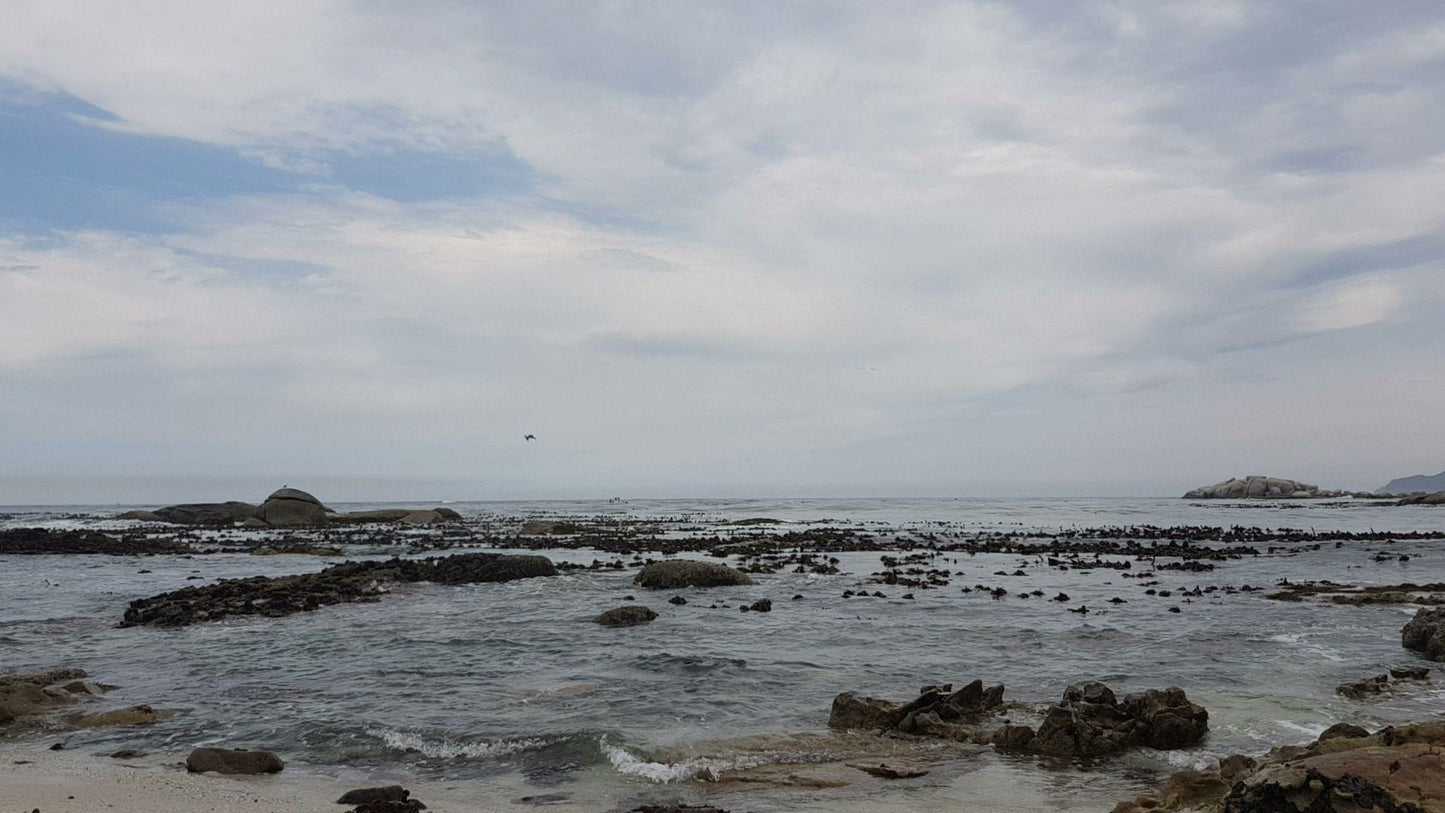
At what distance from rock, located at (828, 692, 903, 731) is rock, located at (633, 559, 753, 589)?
18.1 meters

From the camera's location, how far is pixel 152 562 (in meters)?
41.8

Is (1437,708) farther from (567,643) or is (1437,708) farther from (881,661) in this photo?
(567,643)

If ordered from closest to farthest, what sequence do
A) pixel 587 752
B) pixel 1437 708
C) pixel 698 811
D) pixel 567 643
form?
pixel 698 811, pixel 587 752, pixel 1437 708, pixel 567 643

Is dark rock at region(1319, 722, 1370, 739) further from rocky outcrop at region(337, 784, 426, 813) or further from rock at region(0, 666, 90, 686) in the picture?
rock at region(0, 666, 90, 686)

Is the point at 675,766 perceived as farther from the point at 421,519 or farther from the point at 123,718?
the point at 421,519

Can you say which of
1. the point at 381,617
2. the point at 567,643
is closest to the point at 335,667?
the point at 567,643

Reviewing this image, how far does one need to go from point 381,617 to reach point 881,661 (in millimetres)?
13737

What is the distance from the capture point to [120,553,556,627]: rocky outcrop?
22.5 m

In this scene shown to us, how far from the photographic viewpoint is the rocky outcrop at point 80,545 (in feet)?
159

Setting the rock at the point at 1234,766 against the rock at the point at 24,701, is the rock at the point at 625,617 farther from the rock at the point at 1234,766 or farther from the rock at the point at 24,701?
the rock at the point at 1234,766

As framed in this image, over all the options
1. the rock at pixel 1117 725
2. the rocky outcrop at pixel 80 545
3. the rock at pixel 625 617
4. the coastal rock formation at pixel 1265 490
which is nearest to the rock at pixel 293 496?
the rocky outcrop at pixel 80 545

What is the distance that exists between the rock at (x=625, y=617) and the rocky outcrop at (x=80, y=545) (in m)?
38.1

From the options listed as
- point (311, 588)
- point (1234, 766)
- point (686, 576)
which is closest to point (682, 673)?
point (1234, 766)

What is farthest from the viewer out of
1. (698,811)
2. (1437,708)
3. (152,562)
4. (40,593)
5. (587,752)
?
(152,562)
